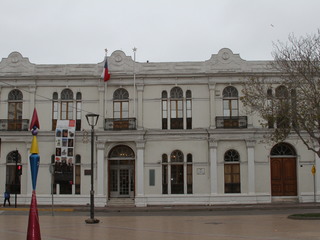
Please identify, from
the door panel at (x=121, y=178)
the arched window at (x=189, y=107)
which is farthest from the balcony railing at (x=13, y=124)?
the arched window at (x=189, y=107)

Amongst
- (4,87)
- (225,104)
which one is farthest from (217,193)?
(4,87)

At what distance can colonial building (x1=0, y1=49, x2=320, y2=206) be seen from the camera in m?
34.3

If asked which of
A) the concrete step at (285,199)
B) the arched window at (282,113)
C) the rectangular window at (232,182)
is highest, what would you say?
the arched window at (282,113)

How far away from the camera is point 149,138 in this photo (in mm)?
35000

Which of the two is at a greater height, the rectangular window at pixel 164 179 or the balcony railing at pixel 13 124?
the balcony railing at pixel 13 124

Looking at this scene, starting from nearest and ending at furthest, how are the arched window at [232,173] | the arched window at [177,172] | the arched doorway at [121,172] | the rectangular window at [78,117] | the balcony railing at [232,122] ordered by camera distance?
1. the arched window at [232,173]
2. the balcony railing at [232,122]
3. the arched window at [177,172]
4. the arched doorway at [121,172]
5. the rectangular window at [78,117]

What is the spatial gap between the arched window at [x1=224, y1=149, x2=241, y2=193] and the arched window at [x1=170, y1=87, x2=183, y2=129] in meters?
4.11

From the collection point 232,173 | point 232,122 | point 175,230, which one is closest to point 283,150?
point 232,173

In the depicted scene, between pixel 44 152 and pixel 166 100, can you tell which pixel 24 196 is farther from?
pixel 166 100

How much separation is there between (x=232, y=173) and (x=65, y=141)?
12.2 m

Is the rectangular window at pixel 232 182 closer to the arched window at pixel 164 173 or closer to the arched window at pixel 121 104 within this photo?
the arched window at pixel 164 173

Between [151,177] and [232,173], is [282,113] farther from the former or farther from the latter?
[151,177]

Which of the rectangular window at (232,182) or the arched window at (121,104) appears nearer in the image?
the rectangular window at (232,182)

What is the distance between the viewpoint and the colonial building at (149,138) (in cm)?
3428
